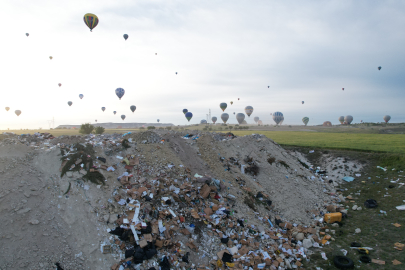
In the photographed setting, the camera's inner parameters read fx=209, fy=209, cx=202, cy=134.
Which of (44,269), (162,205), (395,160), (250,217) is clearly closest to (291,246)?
(250,217)

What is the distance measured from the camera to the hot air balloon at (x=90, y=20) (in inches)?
879

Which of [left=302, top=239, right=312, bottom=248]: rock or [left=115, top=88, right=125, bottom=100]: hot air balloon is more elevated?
[left=115, top=88, right=125, bottom=100]: hot air balloon

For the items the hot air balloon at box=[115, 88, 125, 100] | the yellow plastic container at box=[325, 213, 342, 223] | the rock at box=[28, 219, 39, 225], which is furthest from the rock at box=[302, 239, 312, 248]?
the hot air balloon at box=[115, 88, 125, 100]

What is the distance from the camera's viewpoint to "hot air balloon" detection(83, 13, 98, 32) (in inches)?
879

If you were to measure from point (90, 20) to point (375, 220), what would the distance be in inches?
1137

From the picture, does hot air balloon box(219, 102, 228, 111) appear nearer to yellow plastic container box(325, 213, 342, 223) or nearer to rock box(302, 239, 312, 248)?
yellow plastic container box(325, 213, 342, 223)

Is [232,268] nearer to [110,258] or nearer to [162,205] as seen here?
[162,205]

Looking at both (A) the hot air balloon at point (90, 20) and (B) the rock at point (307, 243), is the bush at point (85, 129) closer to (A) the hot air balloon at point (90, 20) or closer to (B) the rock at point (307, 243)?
(A) the hot air balloon at point (90, 20)

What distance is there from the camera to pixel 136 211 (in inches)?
297

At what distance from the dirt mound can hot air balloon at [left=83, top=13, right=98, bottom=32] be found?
16684 millimetres

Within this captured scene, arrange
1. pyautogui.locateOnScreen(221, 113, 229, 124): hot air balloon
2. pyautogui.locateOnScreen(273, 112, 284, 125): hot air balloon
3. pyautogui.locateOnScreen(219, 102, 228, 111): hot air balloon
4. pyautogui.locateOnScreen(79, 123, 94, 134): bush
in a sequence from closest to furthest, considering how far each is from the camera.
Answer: pyautogui.locateOnScreen(79, 123, 94, 134): bush → pyautogui.locateOnScreen(219, 102, 228, 111): hot air balloon → pyautogui.locateOnScreen(221, 113, 229, 124): hot air balloon → pyautogui.locateOnScreen(273, 112, 284, 125): hot air balloon

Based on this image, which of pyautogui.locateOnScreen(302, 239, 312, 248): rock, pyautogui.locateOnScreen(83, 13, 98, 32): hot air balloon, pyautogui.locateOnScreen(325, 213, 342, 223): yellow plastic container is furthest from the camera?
pyautogui.locateOnScreen(83, 13, 98, 32): hot air balloon

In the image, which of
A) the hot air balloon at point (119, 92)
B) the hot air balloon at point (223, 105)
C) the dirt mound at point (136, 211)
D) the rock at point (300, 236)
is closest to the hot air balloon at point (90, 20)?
the hot air balloon at point (119, 92)

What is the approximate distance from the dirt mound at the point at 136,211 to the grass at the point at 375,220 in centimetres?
109
